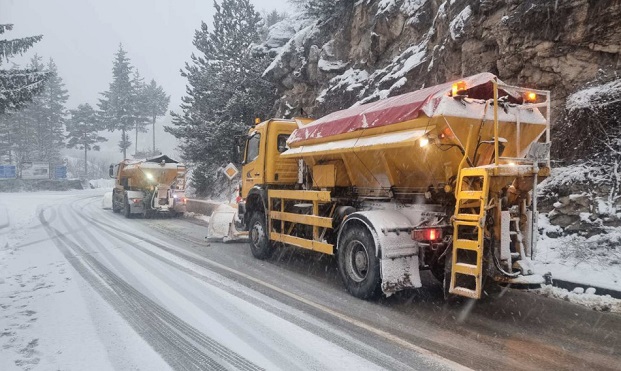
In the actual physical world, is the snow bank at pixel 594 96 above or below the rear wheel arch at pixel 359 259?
above

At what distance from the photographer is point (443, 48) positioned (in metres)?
11.9

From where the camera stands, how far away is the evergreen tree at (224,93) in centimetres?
2330

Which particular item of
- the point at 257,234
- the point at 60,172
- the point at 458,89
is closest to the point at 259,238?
the point at 257,234

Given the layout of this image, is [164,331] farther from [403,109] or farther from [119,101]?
[119,101]

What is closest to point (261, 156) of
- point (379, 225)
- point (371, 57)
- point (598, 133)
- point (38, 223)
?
point (379, 225)

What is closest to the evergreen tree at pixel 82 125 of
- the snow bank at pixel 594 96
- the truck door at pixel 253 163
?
the truck door at pixel 253 163

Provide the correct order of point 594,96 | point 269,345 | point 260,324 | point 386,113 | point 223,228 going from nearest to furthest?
point 269,345, point 260,324, point 386,113, point 594,96, point 223,228

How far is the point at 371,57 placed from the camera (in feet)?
53.4

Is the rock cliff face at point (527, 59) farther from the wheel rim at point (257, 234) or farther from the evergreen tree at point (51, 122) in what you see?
the evergreen tree at point (51, 122)

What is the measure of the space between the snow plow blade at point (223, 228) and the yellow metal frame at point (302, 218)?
3.23m

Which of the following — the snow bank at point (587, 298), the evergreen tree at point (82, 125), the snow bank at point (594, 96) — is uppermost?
the evergreen tree at point (82, 125)

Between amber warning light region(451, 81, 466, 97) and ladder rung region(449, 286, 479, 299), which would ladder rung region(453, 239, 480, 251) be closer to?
ladder rung region(449, 286, 479, 299)

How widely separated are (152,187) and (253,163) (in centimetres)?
1110

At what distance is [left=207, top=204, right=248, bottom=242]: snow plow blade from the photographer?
38.2 feet
